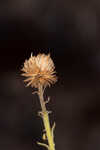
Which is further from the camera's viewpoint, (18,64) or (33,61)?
(18,64)

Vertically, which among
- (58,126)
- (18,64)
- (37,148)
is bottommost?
(37,148)

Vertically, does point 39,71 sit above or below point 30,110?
above

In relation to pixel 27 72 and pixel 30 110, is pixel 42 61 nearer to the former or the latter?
pixel 27 72

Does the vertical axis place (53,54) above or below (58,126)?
above

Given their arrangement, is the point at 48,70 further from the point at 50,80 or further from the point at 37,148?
the point at 37,148

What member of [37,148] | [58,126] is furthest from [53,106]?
[37,148]

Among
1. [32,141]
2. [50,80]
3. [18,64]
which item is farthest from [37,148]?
[50,80]
